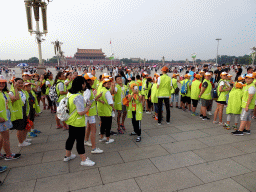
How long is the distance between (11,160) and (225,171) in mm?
4031

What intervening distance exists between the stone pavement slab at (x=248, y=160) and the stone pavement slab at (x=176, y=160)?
688 mm

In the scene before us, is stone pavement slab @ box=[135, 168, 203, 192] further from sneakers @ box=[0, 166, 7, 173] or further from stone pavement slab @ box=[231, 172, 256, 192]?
sneakers @ box=[0, 166, 7, 173]

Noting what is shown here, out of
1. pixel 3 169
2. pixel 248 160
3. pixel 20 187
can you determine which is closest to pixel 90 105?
pixel 20 187

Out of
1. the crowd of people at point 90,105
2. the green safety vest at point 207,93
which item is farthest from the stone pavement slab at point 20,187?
the green safety vest at point 207,93

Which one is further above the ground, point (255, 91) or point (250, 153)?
point (255, 91)

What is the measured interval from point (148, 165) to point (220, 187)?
1.16 metres

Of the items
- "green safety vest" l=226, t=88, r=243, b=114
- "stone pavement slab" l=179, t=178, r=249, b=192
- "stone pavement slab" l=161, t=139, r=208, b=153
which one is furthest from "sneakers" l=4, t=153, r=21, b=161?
"green safety vest" l=226, t=88, r=243, b=114

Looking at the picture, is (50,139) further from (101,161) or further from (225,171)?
(225,171)

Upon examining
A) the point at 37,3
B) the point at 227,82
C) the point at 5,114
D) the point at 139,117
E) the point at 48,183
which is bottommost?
the point at 48,183

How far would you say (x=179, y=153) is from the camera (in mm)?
3484

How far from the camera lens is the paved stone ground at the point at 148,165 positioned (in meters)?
2.53

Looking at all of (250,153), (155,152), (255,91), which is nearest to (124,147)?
(155,152)

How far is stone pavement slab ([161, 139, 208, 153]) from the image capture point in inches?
144

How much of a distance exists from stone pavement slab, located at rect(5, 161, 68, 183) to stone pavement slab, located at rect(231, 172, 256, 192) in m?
2.86
